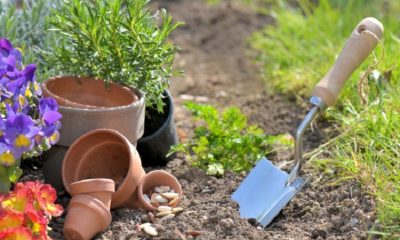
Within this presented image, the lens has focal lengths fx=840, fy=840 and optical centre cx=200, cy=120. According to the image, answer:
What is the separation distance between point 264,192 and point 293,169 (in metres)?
0.15

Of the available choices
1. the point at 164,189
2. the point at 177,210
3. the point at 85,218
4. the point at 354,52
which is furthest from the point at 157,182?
the point at 354,52

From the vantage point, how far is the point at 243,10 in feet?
21.4

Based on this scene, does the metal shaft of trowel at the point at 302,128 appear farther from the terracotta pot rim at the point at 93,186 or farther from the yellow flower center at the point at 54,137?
the yellow flower center at the point at 54,137

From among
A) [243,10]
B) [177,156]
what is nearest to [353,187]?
[177,156]

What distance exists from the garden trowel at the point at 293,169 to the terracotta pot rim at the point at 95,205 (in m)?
0.53

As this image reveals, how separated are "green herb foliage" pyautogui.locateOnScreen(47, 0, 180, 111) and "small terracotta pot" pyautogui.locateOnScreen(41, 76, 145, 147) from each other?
5 centimetres

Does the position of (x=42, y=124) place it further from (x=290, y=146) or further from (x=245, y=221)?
(x=290, y=146)

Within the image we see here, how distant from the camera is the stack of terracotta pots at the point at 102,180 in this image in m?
2.84

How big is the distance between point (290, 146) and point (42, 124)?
136 centimetres

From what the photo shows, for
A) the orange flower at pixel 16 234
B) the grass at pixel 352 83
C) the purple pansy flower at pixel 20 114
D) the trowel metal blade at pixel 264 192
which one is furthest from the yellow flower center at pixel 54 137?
the grass at pixel 352 83

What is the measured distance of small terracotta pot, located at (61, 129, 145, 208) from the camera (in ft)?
9.94

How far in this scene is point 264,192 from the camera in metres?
3.25

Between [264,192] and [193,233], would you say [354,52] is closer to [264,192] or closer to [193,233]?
[264,192]

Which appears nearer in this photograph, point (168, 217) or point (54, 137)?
point (54, 137)
